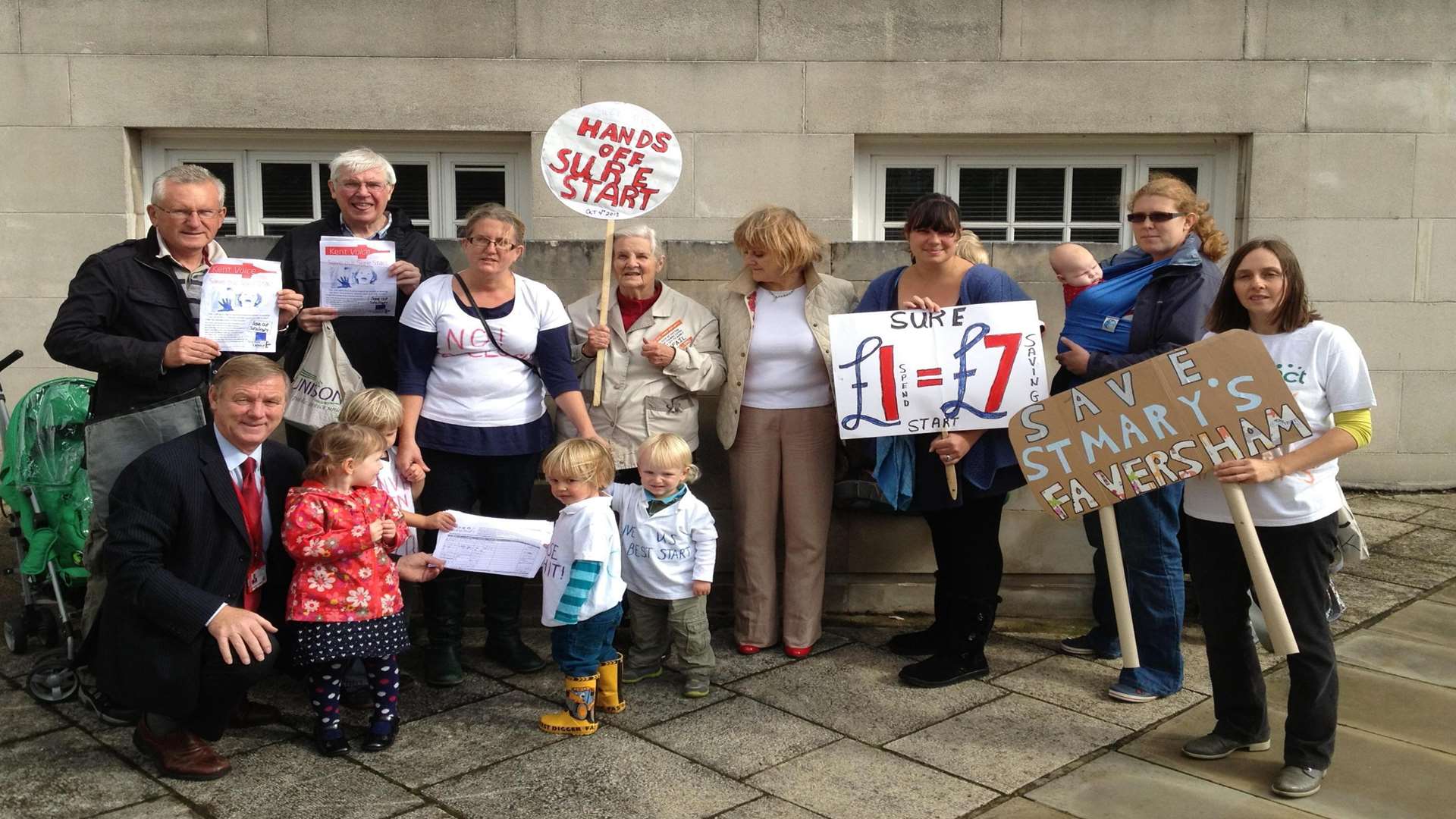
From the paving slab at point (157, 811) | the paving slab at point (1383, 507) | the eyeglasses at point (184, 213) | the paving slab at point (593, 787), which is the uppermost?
the eyeglasses at point (184, 213)

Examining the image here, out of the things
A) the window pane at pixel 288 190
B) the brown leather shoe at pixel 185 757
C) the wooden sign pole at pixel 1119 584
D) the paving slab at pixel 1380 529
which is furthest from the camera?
the window pane at pixel 288 190

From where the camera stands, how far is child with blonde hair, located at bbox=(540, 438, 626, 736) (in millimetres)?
4352

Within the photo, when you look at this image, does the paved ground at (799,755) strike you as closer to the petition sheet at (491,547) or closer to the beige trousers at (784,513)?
the beige trousers at (784,513)

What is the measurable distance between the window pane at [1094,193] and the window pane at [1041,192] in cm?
9

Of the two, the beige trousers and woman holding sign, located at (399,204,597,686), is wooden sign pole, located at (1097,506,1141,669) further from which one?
woman holding sign, located at (399,204,597,686)

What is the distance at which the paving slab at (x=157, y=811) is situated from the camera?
3738 millimetres

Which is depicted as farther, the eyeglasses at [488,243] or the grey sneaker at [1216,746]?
the eyeglasses at [488,243]

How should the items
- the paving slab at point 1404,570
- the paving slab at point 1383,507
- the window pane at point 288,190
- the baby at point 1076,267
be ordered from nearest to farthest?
the baby at point 1076,267 → the paving slab at point 1404,570 → the paving slab at point 1383,507 → the window pane at point 288,190

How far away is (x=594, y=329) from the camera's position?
501 cm

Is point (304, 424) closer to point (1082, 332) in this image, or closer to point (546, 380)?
point (546, 380)

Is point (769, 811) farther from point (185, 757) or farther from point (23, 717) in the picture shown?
point (23, 717)

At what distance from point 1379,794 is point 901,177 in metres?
5.36

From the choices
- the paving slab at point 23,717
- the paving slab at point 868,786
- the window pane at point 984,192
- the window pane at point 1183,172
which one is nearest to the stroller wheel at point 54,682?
the paving slab at point 23,717

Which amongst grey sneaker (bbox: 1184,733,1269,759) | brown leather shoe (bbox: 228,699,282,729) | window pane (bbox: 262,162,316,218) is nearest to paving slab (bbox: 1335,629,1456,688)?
grey sneaker (bbox: 1184,733,1269,759)
